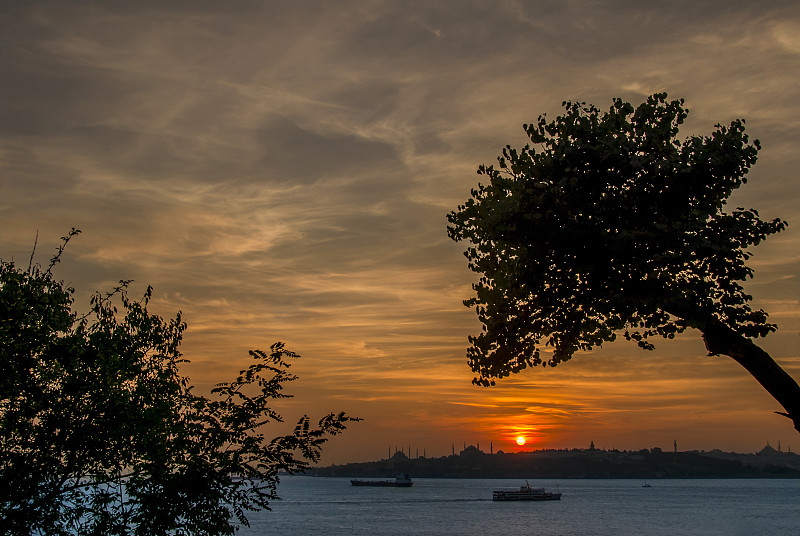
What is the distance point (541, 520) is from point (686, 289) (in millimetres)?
164368

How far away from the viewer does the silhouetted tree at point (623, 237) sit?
18859 millimetres

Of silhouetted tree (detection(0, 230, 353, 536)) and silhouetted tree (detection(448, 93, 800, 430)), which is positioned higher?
silhouetted tree (detection(448, 93, 800, 430))

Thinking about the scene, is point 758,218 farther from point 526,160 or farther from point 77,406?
point 77,406

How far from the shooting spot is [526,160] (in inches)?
842

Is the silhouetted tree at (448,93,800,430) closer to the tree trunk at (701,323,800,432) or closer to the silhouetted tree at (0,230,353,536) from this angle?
the tree trunk at (701,323,800,432)

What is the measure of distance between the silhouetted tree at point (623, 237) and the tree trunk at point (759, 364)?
0.03m

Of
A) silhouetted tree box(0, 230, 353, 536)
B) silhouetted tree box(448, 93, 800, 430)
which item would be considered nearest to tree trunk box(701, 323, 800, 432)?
silhouetted tree box(448, 93, 800, 430)

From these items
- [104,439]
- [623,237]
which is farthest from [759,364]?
[104,439]

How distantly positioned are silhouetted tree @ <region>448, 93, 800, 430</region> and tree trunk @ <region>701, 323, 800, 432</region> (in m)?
0.03

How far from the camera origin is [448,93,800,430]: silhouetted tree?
61.9 feet

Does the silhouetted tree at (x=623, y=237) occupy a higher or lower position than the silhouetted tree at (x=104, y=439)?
higher

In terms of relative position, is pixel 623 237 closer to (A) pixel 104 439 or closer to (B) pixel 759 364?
(B) pixel 759 364

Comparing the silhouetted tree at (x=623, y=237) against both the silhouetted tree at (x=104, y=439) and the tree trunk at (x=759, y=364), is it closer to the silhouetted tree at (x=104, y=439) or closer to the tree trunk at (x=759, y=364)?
the tree trunk at (x=759, y=364)

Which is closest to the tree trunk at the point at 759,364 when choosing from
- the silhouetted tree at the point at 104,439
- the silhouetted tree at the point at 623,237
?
the silhouetted tree at the point at 623,237
